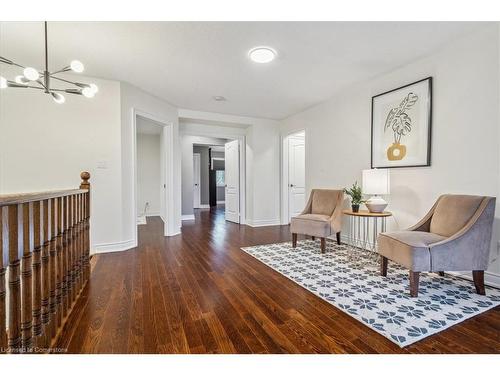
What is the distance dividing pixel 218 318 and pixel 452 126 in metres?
2.87

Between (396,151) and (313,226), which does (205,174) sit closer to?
(313,226)

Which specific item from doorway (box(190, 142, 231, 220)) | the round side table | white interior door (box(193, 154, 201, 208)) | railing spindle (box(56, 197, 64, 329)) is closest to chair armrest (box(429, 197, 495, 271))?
the round side table

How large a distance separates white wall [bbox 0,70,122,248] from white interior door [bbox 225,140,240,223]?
2796 millimetres

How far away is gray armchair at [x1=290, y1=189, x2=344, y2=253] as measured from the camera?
10.6 feet

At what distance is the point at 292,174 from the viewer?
18.1 ft

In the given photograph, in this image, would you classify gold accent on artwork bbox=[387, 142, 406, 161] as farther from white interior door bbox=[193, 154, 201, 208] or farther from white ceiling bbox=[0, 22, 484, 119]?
white interior door bbox=[193, 154, 201, 208]

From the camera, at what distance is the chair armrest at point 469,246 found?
1.97 metres

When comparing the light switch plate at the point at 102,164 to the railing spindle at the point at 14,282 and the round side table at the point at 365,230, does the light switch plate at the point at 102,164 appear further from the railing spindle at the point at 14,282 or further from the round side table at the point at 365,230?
the round side table at the point at 365,230

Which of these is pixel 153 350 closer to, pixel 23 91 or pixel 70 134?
pixel 70 134

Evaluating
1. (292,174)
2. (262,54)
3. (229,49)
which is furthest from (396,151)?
(292,174)

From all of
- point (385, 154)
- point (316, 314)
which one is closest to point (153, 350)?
point (316, 314)

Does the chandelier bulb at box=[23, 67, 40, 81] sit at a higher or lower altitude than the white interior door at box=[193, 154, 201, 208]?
higher
